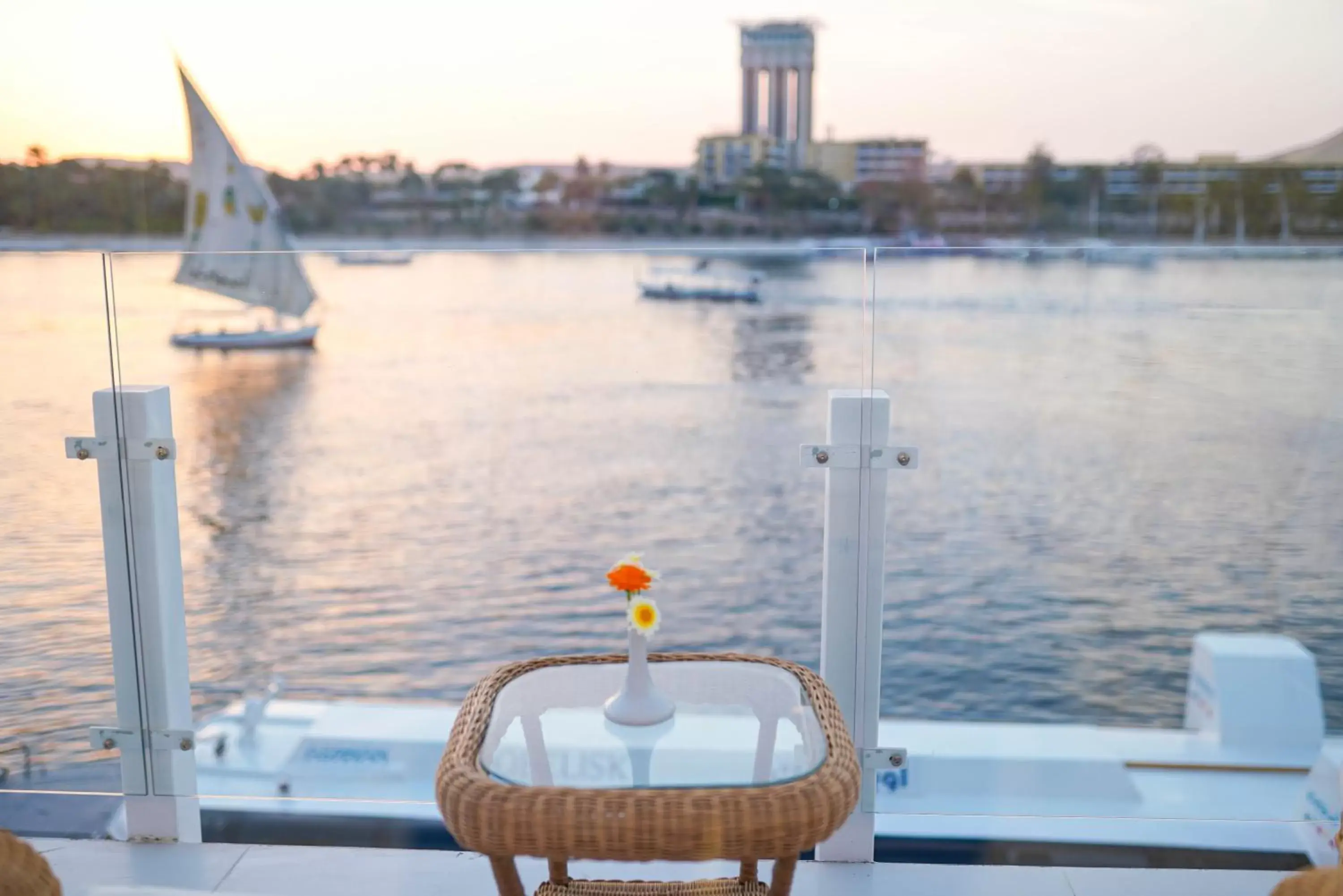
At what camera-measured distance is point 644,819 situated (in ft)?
3.47

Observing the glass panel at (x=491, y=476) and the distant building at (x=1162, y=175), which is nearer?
the glass panel at (x=491, y=476)

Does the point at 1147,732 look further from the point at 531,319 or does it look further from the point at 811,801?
the point at 531,319

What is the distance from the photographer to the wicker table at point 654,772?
1.06m

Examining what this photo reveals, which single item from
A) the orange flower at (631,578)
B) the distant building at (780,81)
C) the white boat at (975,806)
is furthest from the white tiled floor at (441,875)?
the distant building at (780,81)

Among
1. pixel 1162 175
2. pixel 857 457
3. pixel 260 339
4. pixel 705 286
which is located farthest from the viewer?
pixel 1162 175

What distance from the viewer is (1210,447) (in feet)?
40.6

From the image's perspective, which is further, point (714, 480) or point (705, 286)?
point (714, 480)

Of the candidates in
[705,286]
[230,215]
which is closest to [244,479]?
[230,215]

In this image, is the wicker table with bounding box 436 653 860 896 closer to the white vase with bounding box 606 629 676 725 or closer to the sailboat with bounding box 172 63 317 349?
the white vase with bounding box 606 629 676 725

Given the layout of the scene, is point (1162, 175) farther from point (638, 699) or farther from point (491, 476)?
point (638, 699)

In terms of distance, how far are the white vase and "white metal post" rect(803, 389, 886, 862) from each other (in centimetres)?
45

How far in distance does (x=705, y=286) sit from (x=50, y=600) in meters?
→ 5.90

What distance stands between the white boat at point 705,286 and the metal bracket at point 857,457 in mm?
2289

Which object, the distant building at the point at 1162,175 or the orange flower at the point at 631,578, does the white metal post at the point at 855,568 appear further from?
the distant building at the point at 1162,175
